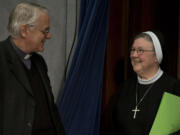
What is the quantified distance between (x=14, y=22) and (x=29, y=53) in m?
0.24

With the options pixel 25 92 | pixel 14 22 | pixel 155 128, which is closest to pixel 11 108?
pixel 25 92

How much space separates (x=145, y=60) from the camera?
7.32ft

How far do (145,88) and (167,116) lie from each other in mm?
453

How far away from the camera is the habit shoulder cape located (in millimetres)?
2170

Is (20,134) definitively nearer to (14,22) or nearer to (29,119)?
(29,119)

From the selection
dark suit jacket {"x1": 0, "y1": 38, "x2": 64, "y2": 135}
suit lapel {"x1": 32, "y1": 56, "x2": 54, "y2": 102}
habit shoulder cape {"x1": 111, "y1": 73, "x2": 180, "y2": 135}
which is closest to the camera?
dark suit jacket {"x1": 0, "y1": 38, "x2": 64, "y2": 135}

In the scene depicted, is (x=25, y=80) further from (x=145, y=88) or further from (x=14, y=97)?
(x=145, y=88)

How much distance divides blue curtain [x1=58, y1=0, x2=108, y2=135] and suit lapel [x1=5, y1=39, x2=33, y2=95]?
78cm

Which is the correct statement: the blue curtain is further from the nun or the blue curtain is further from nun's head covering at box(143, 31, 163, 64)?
nun's head covering at box(143, 31, 163, 64)

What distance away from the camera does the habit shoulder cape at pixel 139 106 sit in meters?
2.17

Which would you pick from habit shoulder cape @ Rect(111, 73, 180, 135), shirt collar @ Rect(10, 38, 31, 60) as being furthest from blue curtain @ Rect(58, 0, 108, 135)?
shirt collar @ Rect(10, 38, 31, 60)

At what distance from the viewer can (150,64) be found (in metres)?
2.24

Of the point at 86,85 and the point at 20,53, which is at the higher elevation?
the point at 20,53

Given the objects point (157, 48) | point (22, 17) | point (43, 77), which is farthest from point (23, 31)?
point (157, 48)
